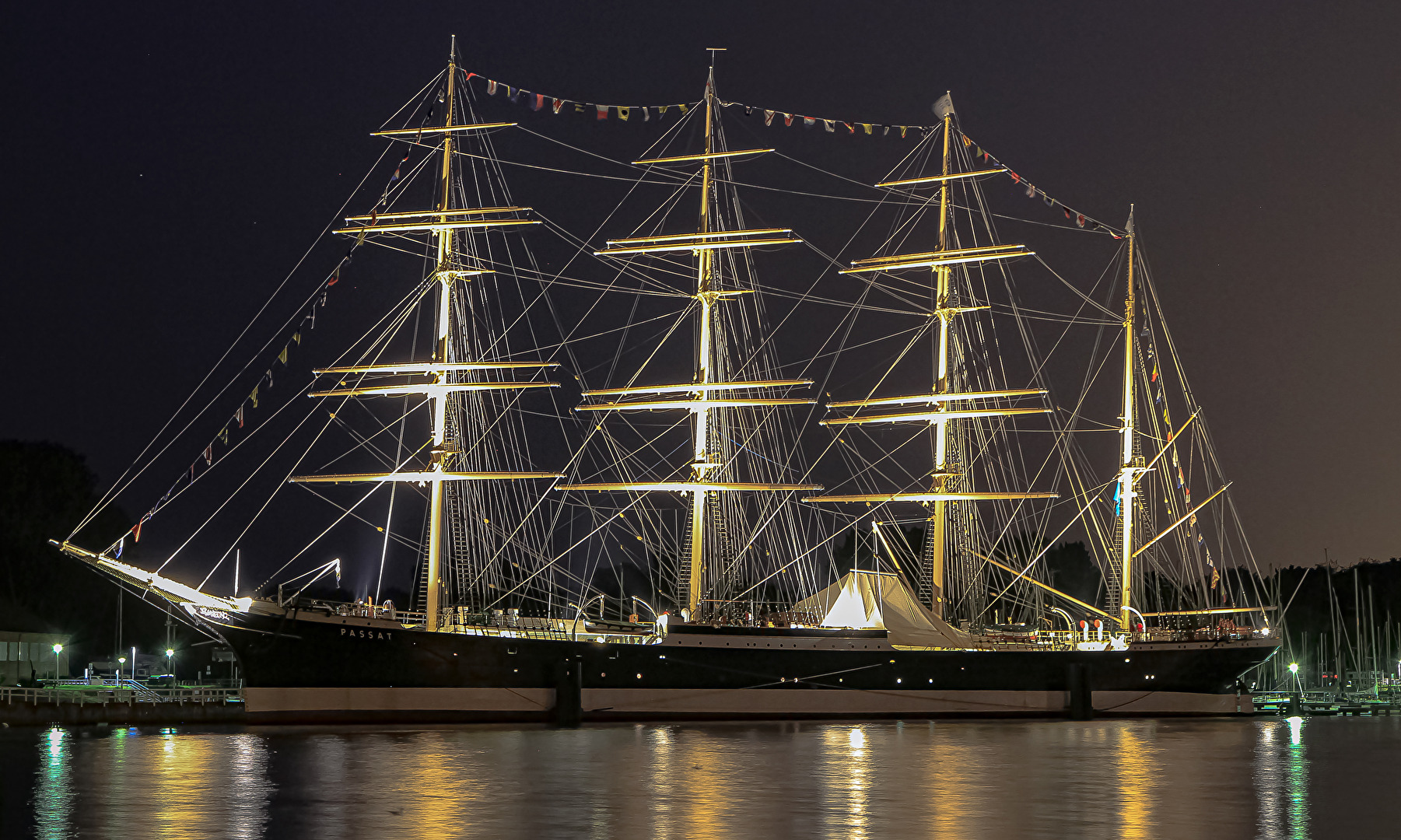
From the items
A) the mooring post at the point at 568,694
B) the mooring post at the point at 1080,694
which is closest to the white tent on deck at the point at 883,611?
the mooring post at the point at 1080,694

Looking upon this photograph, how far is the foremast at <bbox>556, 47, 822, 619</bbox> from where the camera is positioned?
56.6 meters

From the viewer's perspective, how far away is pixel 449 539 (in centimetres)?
5709

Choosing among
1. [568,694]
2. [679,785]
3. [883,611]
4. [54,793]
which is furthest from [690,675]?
[54,793]

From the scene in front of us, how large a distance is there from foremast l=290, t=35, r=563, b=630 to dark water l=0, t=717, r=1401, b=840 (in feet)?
31.5

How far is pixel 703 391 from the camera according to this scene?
58.4 m

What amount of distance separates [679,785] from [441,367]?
27.9 m

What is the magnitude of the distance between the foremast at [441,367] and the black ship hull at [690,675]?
8.29 ft

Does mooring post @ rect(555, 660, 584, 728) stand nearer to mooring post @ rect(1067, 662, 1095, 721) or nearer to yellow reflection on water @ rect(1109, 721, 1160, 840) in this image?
yellow reflection on water @ rect(1109, 721, 1160, 840)

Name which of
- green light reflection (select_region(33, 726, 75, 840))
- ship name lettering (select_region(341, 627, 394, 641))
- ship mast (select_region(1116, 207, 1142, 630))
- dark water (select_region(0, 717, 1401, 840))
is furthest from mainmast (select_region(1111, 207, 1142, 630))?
green light reflection (select_region(33, 726, 75, 840))

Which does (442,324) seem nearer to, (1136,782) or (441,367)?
(441,367)

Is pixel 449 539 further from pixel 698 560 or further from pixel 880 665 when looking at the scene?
pixel 880 665

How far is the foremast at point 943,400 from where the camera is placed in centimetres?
6153

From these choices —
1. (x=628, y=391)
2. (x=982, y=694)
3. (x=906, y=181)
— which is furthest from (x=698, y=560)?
(x=906, y=181)

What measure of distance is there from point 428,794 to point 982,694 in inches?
1457
